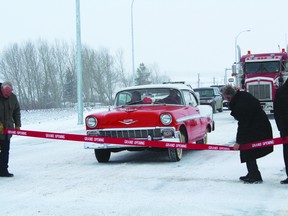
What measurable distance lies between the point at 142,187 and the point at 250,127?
1935 mm

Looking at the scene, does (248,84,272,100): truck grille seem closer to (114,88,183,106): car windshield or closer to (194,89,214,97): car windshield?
(194,89,214,97): car windshield

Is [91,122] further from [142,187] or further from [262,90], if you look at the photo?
[262,90]

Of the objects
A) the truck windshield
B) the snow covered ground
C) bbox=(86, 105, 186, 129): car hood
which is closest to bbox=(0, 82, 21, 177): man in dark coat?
the snow covered ground

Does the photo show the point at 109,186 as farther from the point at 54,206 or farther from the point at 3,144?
the point at 3,144

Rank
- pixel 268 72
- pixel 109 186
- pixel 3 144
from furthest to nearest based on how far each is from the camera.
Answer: pixel 268 72
pixel 3 144
pixel 109 186

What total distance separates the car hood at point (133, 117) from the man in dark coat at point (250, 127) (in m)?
2.13

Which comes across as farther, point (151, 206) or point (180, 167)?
point (180, 167)

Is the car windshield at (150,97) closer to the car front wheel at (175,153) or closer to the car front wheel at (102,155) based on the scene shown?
the car front wheel at (175,153)

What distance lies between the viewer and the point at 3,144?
28.4ft

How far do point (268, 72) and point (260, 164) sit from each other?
51.0 ft

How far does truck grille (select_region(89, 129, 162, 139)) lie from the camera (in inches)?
376

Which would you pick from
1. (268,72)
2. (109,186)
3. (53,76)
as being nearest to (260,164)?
(109,186)

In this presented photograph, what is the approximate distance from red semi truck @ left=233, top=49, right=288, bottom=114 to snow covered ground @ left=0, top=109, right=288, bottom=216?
13.4 meters

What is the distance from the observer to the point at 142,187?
7.54 m
